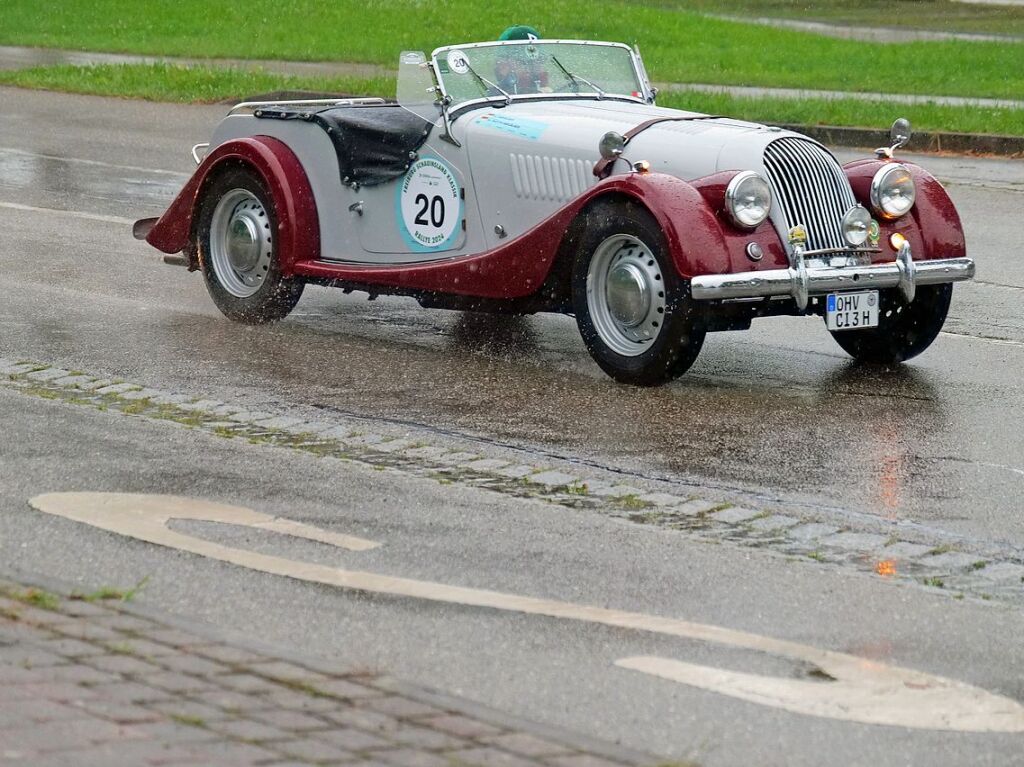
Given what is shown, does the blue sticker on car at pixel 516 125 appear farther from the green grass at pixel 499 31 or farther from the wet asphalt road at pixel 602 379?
the green grass at pixel 499 31

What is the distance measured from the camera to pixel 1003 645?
546 cm

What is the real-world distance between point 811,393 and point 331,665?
14.9ft

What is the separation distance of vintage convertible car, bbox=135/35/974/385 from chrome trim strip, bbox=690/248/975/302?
1 cm

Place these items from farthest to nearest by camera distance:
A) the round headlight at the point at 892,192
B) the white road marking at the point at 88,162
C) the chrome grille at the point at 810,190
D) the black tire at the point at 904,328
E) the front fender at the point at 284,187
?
the white road marking at the point at 88,162 → the front fender at the point at 284,187 → the black tire at the point at 904,328 → the round headlight at the point at 892,192 → the chrome grille at the point at 810,190

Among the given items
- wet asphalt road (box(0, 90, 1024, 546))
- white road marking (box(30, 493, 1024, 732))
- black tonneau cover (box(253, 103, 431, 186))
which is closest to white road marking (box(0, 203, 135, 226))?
wet asphalt road (box(0, 90, 1024, 546))

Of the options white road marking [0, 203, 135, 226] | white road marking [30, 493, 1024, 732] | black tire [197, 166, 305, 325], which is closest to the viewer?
white road marking [30, 493, 1024, 732]

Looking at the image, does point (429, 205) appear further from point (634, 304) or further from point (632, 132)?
point (634, 304)

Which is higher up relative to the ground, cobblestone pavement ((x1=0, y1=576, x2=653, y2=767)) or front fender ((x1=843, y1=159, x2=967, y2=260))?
front fender ((x1=843, y1=159, x2=967, y2=260))

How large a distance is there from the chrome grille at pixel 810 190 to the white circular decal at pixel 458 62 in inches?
77.0

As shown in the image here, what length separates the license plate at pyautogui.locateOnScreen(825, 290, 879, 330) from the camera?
29.5 feet

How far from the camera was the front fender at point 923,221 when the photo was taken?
9.52 meters

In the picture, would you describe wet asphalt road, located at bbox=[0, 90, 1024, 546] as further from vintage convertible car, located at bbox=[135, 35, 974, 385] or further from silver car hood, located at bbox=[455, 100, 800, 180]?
silver car hood, located at bbox=[455, 100, 800, 180]

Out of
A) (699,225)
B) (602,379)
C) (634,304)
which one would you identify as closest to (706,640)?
(699,225)

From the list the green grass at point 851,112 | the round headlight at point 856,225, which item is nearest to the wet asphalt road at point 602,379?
the round headlight at point 856,225
